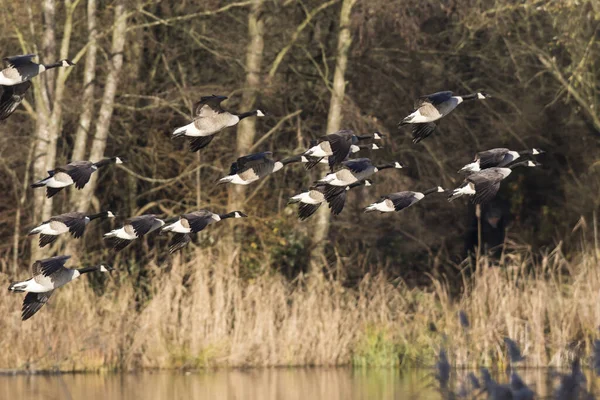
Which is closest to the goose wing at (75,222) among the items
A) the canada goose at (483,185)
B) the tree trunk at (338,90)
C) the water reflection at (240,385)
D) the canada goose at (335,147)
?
the canada goose at (335,147)

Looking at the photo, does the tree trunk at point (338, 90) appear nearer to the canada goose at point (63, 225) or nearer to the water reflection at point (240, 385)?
the water reflection at point (240, 385)

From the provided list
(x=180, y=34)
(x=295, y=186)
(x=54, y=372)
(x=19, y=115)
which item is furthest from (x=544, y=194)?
(x=54, y=372)

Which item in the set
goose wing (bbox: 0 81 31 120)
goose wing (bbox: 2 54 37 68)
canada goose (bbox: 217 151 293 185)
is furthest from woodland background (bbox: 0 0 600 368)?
goose wing (bbox: 2 54 37 68)

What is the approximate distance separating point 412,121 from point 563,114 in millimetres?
16005

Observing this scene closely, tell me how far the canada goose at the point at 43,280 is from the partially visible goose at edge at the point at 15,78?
114cm

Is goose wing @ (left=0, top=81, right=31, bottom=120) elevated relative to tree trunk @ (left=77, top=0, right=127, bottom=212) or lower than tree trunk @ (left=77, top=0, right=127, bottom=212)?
lower

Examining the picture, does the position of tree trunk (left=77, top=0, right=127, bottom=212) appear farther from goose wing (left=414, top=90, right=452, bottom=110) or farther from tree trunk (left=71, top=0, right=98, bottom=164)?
goose wing (left=414, top=90, right=452, bottom=110)

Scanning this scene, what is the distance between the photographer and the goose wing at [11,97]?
10.4m

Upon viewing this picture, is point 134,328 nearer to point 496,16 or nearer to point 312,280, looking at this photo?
point 312,280

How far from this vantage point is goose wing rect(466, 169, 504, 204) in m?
9.48

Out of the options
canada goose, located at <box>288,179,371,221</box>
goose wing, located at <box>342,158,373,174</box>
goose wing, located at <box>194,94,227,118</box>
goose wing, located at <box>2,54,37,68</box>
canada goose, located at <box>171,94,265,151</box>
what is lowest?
canada goose, located at <box>288,179,371,221</box>

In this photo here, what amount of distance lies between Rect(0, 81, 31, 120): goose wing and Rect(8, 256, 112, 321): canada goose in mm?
1183

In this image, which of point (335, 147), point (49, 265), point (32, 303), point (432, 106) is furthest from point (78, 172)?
point (432, 106)

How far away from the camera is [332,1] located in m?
20.7
